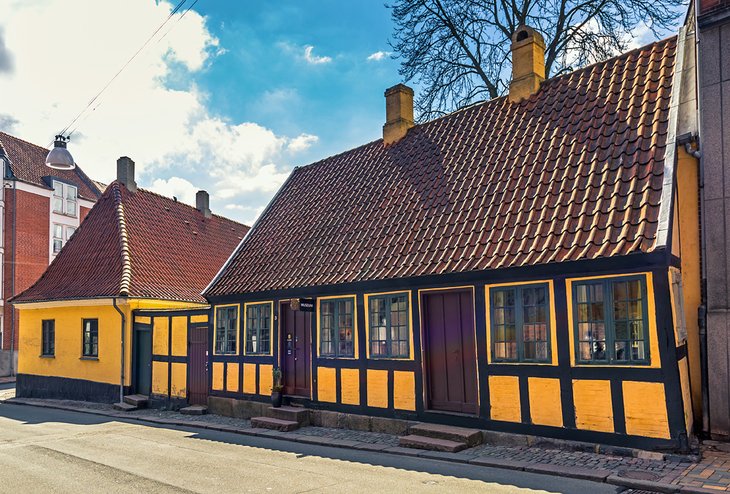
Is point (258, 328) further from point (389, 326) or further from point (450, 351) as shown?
point (450, 351)

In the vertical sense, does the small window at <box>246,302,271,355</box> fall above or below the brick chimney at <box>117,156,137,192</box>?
below

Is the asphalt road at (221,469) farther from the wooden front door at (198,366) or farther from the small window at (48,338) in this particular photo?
the small window at (48,338)

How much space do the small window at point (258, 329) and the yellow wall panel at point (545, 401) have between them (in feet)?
22.2

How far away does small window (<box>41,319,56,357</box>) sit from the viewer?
20.8m

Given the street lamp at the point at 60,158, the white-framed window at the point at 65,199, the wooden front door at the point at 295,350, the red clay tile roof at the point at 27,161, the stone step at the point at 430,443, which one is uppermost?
the red clay tile roof at the point at 27,161

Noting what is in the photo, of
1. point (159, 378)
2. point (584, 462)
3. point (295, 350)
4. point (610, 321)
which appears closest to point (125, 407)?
point (159, 378)

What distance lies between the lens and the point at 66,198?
35.3 metres

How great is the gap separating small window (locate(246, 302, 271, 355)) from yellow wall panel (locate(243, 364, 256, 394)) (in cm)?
35

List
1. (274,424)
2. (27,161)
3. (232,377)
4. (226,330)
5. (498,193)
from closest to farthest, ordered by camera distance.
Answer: (498,193), (274,424), (232,377), (226,330), (27,161)

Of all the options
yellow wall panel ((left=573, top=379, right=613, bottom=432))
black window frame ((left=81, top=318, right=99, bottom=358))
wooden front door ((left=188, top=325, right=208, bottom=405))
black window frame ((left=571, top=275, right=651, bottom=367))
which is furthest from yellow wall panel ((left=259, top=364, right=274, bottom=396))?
black window frame ((left=81, top=318, right=99, bottom=358))

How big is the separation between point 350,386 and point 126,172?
15228 mm

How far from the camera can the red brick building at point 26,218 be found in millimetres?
31172

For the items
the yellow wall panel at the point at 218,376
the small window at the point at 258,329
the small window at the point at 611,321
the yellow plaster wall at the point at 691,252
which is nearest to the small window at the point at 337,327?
the small window at the point at 258,329

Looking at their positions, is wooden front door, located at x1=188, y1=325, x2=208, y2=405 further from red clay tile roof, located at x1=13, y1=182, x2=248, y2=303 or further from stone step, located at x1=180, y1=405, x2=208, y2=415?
red clay tile roof, located at x1=13, y1=182, x2=248, y2=303
